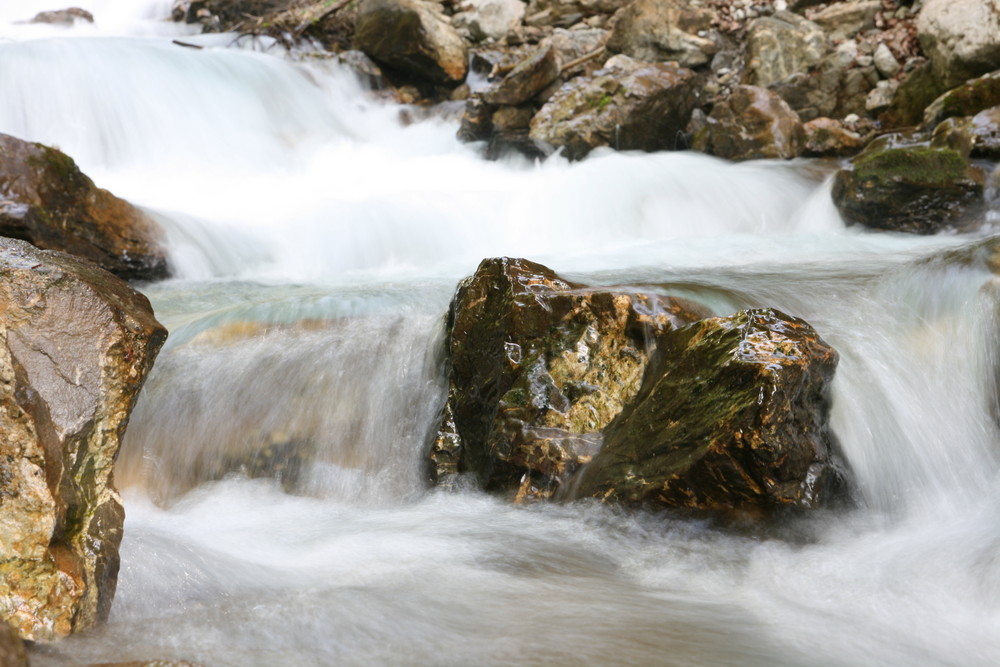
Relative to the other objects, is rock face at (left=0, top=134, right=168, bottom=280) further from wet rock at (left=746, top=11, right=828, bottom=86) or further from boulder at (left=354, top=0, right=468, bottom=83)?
wet rock at (left=746, top=11, right=828, bottom=86)

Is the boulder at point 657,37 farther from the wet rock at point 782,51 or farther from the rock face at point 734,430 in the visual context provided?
the rock face at point 734,430

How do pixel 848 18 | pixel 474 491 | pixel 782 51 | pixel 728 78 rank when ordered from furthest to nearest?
pixel 728 78 < pixel 848 18 < pixel 782 51 < pixel 474 491

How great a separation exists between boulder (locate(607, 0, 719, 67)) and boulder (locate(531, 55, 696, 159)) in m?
1.59

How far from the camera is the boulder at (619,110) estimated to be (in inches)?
354

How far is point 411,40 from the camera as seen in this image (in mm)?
11680

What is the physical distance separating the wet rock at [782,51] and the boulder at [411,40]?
4.59 meters

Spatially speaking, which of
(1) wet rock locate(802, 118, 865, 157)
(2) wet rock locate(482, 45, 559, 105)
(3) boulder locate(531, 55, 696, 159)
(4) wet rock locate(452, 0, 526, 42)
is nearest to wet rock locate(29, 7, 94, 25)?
(4) wet rock locate(452, 0, 526, 42)

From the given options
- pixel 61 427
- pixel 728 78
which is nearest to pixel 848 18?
pixel 728 78

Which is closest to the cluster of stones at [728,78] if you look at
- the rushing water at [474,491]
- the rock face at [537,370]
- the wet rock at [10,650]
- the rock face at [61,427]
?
the rushing water at [474,491]

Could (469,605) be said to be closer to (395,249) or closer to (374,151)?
(395,249)

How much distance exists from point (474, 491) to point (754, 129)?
6.89 m

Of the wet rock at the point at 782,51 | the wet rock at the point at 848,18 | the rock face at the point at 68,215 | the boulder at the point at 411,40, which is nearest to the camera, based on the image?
the rock face at the point at 68,215

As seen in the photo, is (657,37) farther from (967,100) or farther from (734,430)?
(734,430)

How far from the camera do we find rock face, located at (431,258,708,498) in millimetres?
3424
